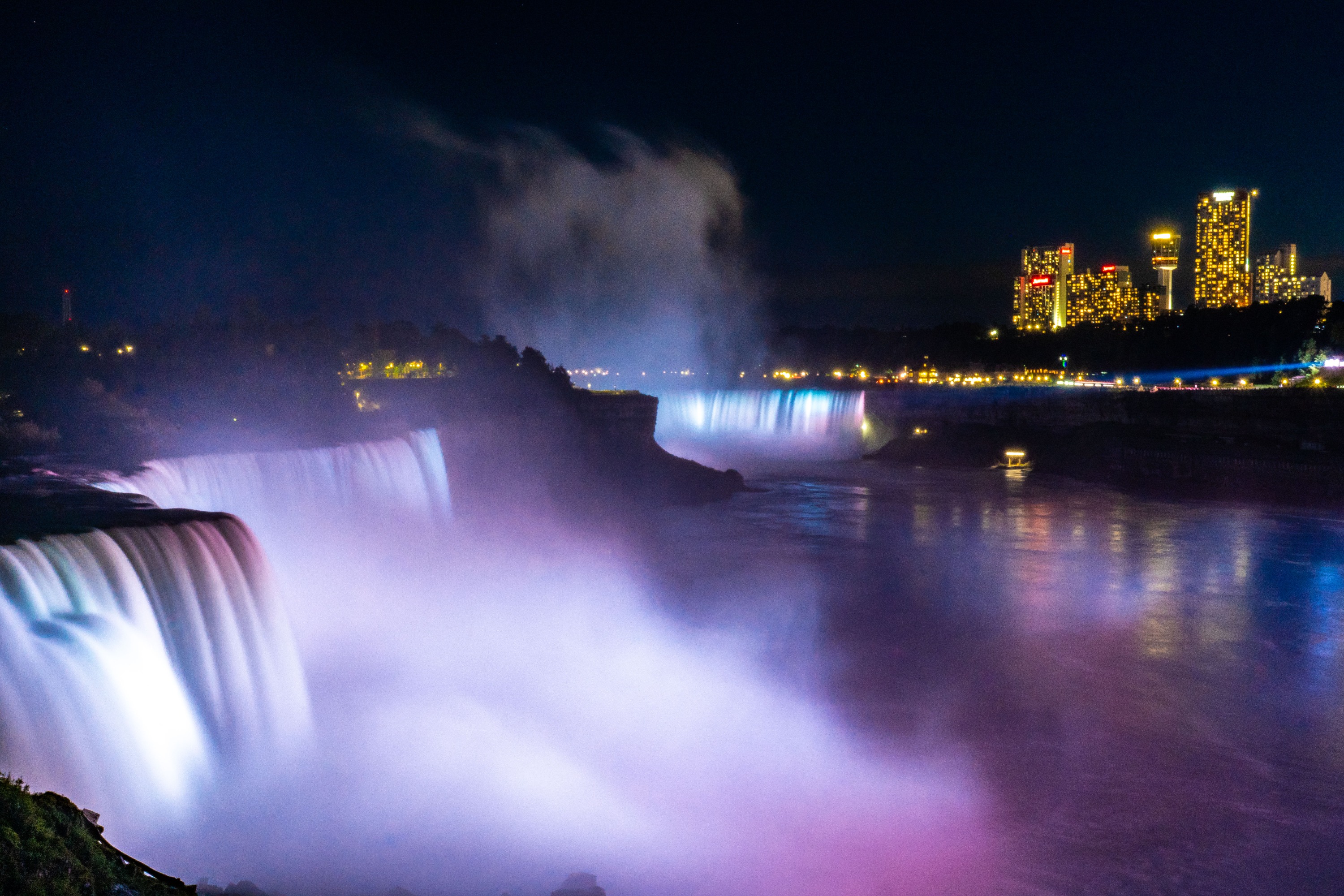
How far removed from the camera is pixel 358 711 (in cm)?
1173

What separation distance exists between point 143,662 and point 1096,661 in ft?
45.2

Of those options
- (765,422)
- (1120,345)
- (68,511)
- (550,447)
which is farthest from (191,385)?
(1120,345)

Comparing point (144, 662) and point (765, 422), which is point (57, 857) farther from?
point (765, 422)

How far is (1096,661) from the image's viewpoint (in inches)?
615

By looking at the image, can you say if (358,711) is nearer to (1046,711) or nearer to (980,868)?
(980,868)

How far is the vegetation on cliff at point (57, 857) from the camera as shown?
13.5ft

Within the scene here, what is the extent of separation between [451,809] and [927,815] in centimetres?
481

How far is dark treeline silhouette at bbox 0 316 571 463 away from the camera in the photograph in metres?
18.9

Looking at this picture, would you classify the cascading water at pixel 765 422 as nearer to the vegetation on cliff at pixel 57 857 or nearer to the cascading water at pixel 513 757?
the cascading water at pixel 513 757

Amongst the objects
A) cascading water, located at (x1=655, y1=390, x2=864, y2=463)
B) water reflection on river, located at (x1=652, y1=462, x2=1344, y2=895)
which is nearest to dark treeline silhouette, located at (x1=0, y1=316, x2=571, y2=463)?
water reflection on river, located at (x1=652, y1=462, x2=1344, y2=895)

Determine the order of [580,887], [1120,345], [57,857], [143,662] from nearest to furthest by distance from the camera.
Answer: [57,857], [580,887], [143,662], [1120,345]

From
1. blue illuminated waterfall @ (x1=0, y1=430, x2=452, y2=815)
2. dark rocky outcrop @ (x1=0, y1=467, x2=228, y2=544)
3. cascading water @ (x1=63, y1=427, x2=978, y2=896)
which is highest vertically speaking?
dark rocky outcrop @ (x1=0, y1=467, x2=228, y2=544)

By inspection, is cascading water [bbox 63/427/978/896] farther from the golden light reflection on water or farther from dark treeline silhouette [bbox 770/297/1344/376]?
dark treeline silhouette [bbox 770/297/1344/376]

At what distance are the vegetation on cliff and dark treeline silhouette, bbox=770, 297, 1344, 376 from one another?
7569 cm
